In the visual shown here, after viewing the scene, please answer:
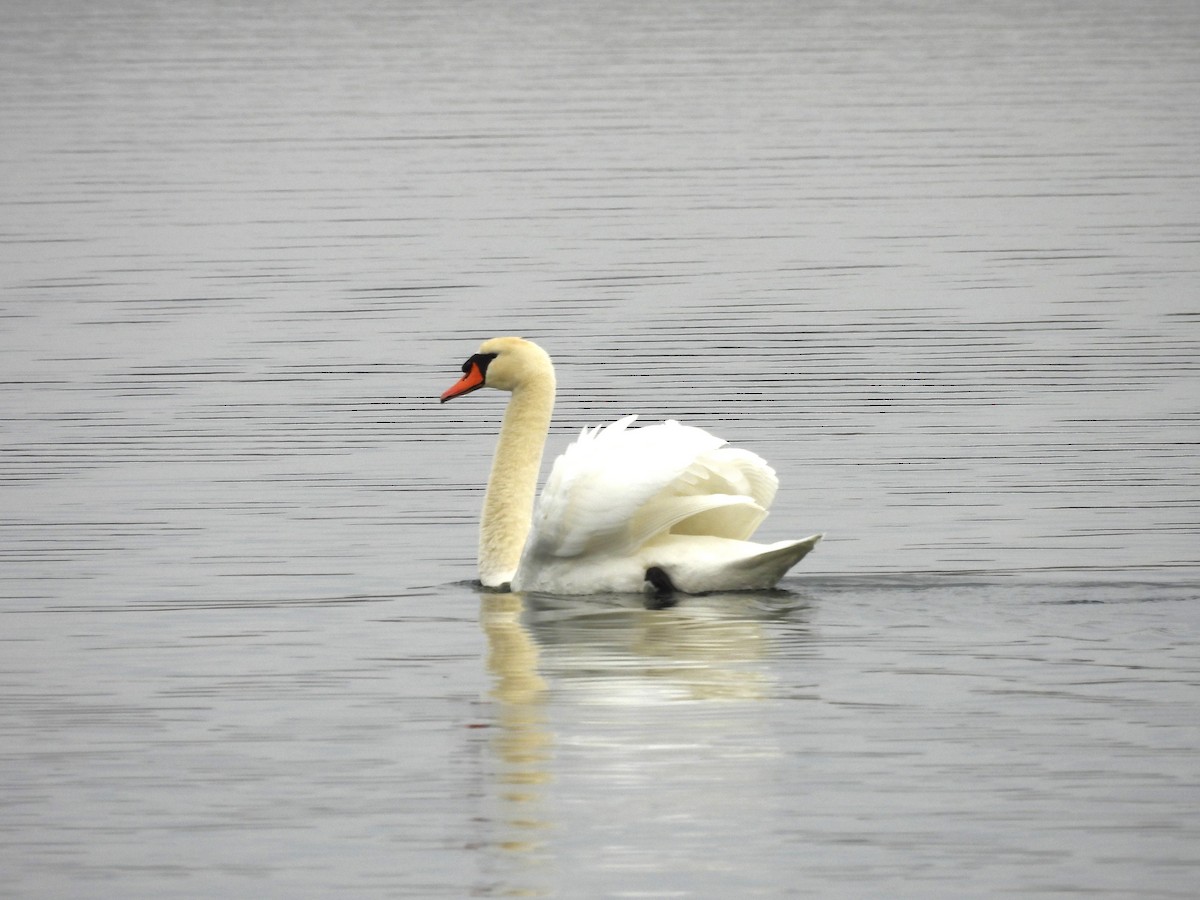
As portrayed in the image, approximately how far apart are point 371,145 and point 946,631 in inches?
1100

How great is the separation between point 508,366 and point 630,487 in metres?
1.79

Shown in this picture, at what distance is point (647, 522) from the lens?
12156 mm

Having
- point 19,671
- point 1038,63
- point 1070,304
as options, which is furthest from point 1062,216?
point 1038,63

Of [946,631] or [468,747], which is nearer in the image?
[468,747]

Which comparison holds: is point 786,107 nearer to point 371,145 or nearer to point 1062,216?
point 371,145

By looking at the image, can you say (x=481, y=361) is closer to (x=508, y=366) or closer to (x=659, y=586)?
(x=508, y=366)

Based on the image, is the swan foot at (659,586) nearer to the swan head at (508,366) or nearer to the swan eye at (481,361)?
the swan head at (508,366)

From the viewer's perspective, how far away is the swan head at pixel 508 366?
530 inches

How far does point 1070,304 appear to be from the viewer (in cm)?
2195

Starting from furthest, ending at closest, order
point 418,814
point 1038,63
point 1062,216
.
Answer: point 1038,63 → point 1062,216 → point 418,814

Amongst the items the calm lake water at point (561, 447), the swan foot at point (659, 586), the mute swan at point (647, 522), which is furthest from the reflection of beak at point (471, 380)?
the swan foot at point (659, 586)

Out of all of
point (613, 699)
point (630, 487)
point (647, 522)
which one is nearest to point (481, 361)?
point (647, 522)

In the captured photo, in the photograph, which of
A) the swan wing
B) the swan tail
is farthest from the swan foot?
the swan tail

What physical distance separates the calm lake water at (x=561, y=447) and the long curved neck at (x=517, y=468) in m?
0.36
